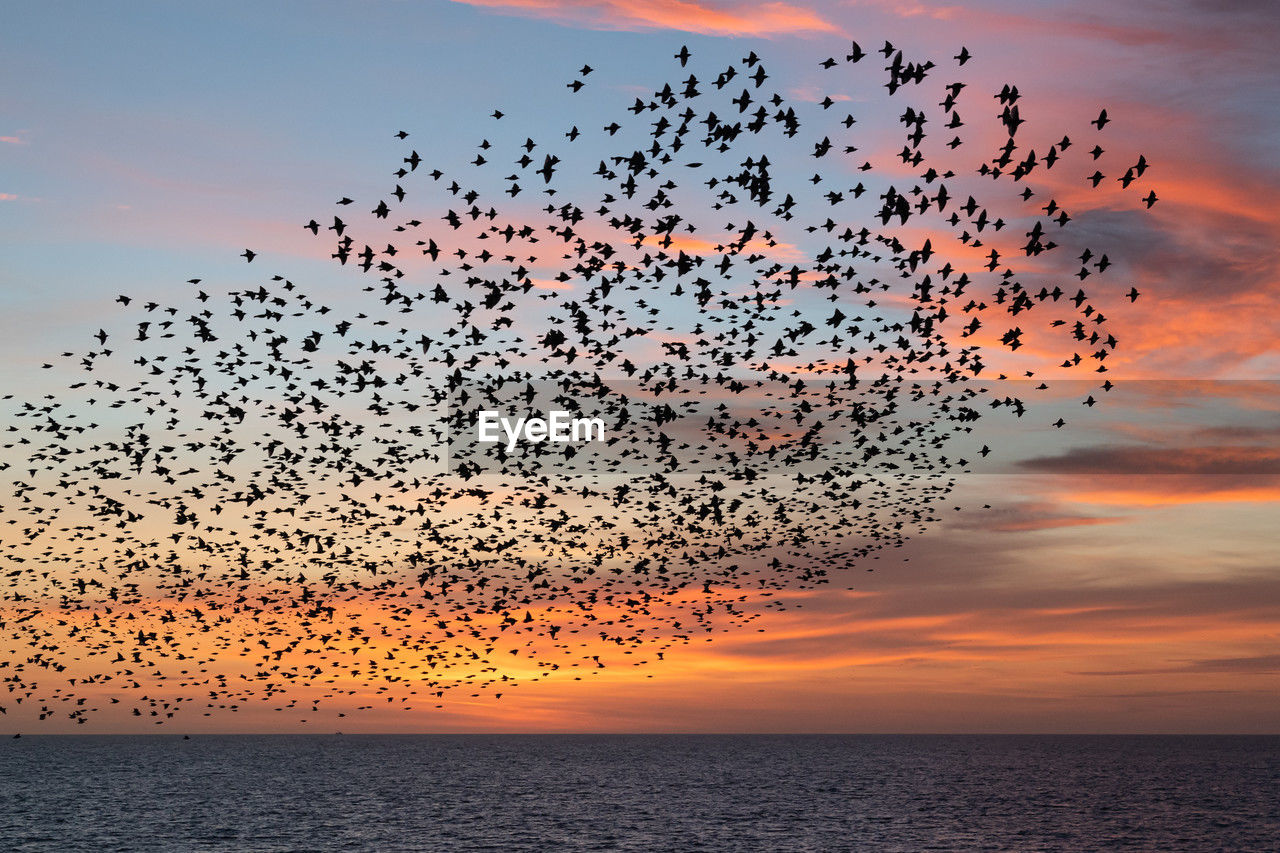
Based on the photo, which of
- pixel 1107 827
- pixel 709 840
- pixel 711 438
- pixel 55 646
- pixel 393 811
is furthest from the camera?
pixel 393 811

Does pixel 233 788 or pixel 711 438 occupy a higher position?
pixel 711 438

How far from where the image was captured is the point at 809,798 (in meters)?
148

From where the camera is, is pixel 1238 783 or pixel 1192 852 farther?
pixel 1238 783

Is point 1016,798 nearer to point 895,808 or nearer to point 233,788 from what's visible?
point 895,808

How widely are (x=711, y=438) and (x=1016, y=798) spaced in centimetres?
12293

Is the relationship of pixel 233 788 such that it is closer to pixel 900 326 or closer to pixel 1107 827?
pixel 1107 827

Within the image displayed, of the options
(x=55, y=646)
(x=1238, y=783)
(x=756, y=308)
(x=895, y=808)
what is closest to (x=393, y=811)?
(x=895, y=808)

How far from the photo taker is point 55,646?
6512cm

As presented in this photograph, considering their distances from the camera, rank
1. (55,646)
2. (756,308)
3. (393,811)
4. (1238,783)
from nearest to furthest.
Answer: (756,308)
(55,646)
(393,811)
(1238,783)

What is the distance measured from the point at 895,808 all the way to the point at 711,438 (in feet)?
322

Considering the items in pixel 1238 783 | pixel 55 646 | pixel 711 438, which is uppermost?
pixel 711 438

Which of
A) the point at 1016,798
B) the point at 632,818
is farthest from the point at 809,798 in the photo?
the point at 632,818

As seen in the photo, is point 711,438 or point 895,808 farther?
point 895,808

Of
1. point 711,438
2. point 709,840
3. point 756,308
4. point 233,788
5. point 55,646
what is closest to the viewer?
point 756,308
